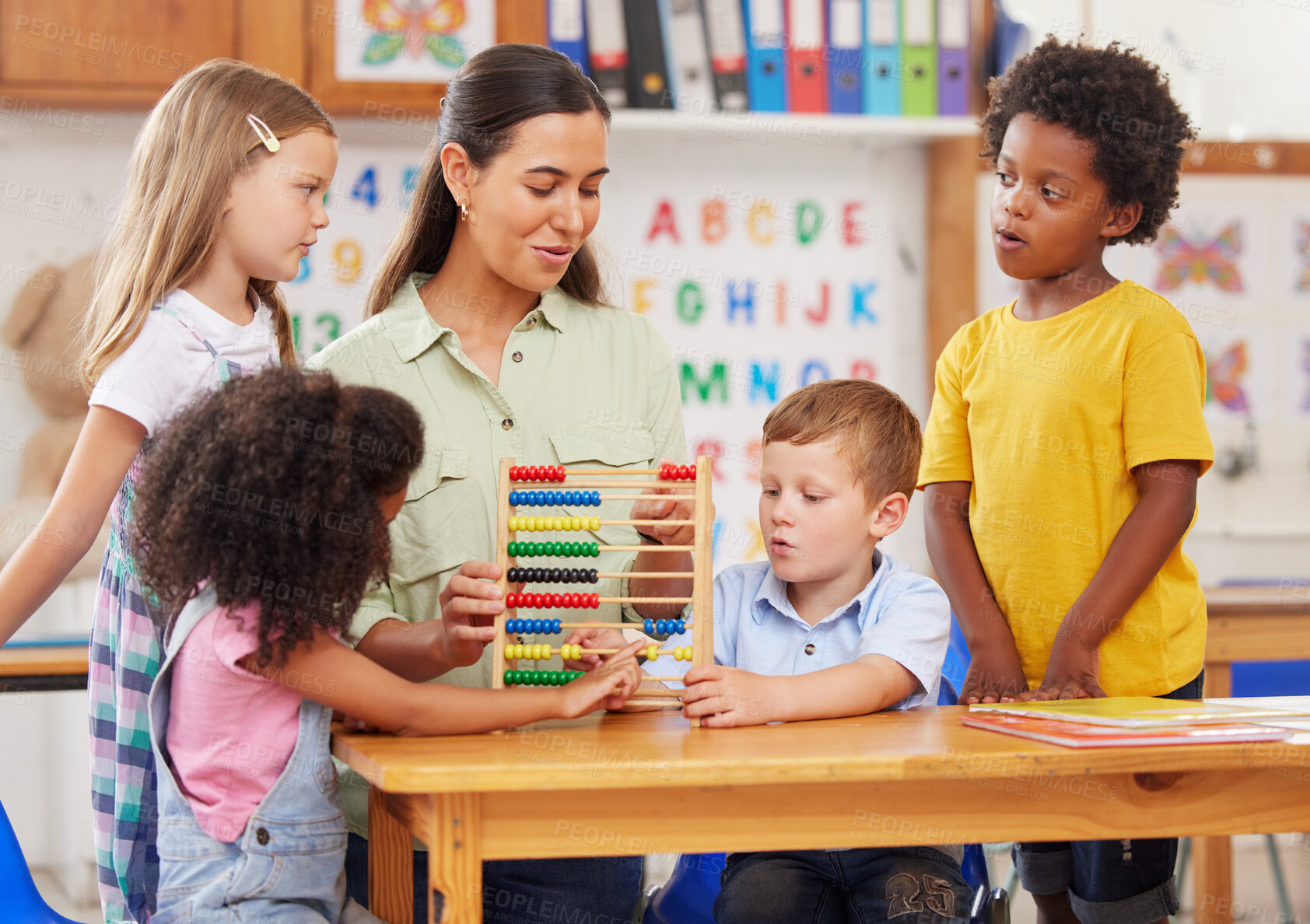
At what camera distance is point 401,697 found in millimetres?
1420

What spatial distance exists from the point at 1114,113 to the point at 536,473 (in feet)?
3.93

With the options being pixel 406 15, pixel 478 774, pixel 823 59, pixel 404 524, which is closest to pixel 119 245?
pixel 404 524

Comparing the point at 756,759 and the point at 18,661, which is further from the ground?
the point at 756,759

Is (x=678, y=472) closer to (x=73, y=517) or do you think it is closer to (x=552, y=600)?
(x=552, y=600)

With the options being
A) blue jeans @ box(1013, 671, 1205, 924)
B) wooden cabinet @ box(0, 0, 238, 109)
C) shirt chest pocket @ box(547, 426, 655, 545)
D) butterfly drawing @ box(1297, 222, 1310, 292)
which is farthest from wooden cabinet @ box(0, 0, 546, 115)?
butterfly drawing @ box(1297, 222, 1310, 292)

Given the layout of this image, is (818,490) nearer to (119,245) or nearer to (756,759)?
(756,759)

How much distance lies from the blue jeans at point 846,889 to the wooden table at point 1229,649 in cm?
187

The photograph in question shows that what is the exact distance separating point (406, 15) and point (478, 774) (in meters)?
2.92

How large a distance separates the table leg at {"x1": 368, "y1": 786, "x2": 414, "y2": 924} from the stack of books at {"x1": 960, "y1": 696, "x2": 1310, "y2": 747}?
76 centimetres

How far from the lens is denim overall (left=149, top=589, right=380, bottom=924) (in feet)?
4.57

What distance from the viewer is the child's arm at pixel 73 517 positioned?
158 cm

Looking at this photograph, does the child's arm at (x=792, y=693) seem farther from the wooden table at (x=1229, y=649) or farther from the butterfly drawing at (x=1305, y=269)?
the butterfly drawing at (x=1305, y=269)

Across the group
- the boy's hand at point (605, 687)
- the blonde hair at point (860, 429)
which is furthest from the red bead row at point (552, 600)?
the blonde hair at point (860, 429)

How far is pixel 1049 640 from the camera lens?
1.96 meters
